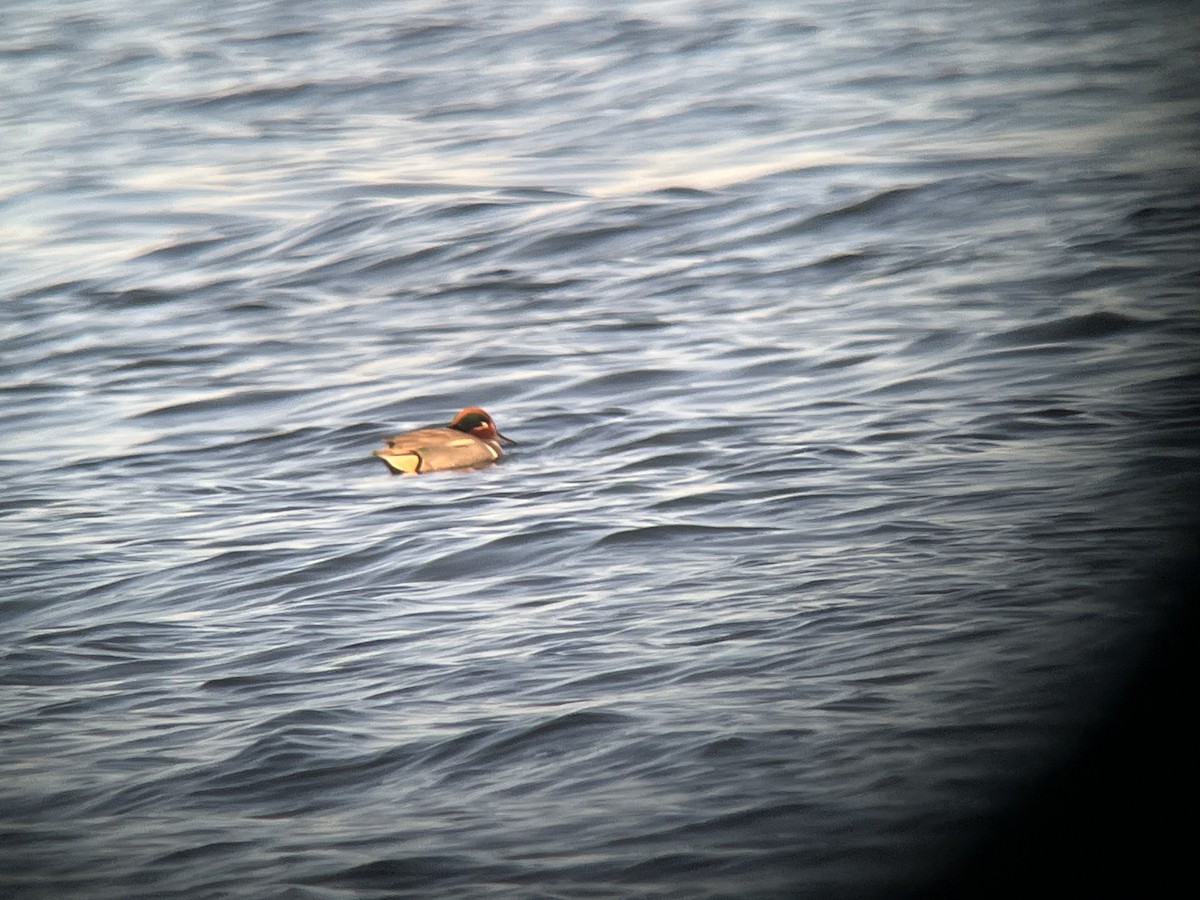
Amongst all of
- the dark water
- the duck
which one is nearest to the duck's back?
the duck

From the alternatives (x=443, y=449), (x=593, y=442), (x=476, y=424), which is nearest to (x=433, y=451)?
(x=443, y=449)

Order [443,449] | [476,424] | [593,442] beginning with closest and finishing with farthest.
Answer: [443,449] < [476,424] < [593,442]

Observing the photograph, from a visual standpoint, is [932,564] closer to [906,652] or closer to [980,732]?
[906,652]

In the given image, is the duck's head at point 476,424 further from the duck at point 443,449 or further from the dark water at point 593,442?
the dark water at point 593,442

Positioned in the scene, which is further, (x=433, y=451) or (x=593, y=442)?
(x=593, y=442)

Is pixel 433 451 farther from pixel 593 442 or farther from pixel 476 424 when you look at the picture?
pixel 593 442

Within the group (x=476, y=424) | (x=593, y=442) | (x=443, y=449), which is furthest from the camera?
(x=593, y=442)

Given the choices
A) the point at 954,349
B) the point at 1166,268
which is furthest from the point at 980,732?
the point at 1166,268

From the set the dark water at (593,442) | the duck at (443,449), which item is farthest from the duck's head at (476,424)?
the dark water at (593,442)
